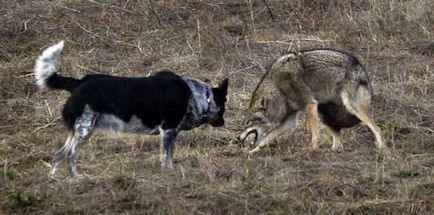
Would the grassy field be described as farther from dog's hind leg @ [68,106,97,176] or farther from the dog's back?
the dog's back

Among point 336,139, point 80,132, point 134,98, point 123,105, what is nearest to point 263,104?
point 336,139

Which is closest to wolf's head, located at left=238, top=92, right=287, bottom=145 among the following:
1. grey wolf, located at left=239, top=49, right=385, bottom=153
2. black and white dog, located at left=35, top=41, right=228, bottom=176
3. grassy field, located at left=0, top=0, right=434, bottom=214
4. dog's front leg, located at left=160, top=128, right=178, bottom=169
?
grey wolf, located at left=239, top=49, right=385, bottom=153

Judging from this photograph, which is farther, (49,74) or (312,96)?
(312,96)

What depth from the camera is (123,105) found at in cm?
874

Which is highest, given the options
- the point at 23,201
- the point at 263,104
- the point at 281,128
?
the point at 23,201

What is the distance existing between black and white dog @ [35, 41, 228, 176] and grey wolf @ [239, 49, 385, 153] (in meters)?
1.27

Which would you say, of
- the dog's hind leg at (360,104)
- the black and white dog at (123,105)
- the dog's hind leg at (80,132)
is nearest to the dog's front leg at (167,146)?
the black and white dog at (123,105)

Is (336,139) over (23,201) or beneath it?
beneath

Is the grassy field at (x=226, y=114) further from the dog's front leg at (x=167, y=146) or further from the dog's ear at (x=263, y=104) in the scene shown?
the dog's ear at (x=263, y=104)

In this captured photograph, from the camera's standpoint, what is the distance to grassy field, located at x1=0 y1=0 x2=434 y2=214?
7.80 metres

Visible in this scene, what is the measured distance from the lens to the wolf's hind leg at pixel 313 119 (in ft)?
33.9

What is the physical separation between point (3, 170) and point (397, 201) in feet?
11.2

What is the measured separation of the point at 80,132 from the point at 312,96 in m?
2.94

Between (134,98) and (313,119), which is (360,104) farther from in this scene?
(134,98)
